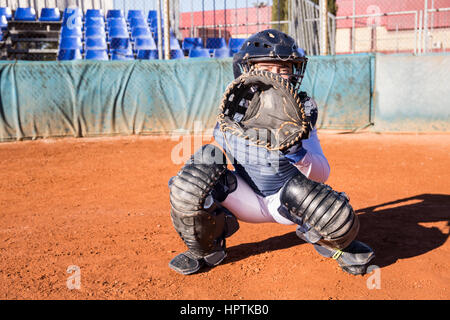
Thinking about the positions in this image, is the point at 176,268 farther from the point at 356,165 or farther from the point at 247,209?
the point at 356,165

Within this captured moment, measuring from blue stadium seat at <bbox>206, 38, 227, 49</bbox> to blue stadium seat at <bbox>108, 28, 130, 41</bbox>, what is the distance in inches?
116

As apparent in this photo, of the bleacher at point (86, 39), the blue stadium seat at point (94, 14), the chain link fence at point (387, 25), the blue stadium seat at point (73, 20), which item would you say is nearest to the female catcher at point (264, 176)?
the bleacher at point (86, 39)

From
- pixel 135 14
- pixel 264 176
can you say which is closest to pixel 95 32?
pixel 135 14

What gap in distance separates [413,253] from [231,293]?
1.48 m

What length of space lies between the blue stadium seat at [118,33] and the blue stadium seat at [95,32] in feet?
0.83

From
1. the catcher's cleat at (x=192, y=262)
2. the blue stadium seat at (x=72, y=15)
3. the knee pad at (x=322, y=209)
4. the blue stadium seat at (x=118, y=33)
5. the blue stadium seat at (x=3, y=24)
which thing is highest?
the blue stadium seat at (x=72, y=15)

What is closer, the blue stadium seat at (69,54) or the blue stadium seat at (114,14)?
the blue stadium seat at (69,54)

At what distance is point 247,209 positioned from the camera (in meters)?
2.98

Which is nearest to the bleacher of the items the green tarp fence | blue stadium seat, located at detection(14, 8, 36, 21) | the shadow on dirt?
blue stadium seat, located at detection(14, 8, 36, 21)

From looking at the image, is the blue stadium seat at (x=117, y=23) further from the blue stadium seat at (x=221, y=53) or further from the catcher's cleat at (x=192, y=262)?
the catcher's cleat at (x=192, y=262)

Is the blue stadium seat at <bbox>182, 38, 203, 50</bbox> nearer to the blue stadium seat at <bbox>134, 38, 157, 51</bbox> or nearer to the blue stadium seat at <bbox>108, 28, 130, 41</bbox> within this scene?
the blue stadium seat at <bbox>134, 38, 157, 51</bbox>

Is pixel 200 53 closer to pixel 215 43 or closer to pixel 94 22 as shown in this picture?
pixel 215 43

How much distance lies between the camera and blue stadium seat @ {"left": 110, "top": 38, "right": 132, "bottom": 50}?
14188 mm

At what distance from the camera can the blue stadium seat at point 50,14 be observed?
51.1 ft
